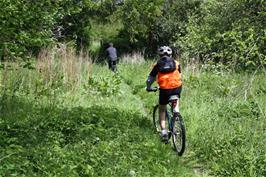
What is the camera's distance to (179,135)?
689cm

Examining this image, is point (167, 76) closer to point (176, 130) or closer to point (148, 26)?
point (176, 130)

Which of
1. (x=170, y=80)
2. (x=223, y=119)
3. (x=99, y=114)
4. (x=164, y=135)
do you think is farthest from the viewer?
(x=99, y=114)

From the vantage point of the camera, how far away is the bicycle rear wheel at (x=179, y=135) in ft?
21.9

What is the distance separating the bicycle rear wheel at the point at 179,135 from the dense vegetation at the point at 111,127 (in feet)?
0.50

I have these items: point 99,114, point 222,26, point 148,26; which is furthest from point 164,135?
point 148,26

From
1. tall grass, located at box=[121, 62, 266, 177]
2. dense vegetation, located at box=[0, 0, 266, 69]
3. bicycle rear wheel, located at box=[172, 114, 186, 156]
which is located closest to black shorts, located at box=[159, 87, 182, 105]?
bicycle rear wheel, located at box=[172, 114, 186, 156]

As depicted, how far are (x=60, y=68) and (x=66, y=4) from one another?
4022 mm

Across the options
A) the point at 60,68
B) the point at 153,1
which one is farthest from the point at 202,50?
the point at 153,1

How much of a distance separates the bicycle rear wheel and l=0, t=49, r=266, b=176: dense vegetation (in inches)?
6.0

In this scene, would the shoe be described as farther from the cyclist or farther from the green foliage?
the green foliage

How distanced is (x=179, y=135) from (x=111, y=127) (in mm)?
1433

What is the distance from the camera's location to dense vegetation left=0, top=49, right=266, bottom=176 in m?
5.74

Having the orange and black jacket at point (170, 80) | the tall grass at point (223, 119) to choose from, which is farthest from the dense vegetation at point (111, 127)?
the orange and black jacket at point (170, 80)

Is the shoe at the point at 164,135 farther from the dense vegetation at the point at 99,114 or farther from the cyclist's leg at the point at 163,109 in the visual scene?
the dense vegetation at the point at 99,114
